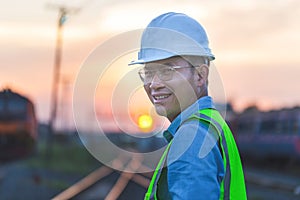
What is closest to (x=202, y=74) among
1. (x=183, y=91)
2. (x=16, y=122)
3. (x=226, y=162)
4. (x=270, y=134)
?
(x=183, y=91)

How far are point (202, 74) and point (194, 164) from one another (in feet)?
1.57

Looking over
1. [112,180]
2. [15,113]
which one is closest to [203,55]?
[112,180]

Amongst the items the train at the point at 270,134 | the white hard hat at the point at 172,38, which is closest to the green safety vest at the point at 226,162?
the white hard hat at the point at 172,38

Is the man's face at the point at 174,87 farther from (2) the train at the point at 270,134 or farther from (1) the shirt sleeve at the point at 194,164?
(2) the train at the point at 270,134

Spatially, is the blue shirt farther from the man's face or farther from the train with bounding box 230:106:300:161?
the train with bounding box 230:106:300:161

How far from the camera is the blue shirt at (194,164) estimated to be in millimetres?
2250

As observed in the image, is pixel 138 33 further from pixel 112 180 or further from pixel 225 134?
pixel 112 180

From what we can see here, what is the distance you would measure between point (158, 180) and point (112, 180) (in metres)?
23.5

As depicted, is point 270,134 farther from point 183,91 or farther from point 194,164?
point 194,164

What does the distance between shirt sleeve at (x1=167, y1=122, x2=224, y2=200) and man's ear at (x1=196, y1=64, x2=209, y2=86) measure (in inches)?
10.6

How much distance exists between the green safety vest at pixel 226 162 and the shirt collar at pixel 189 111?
0.02 metres

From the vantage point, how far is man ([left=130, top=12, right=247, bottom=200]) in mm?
2465

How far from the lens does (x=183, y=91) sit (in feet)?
8.51

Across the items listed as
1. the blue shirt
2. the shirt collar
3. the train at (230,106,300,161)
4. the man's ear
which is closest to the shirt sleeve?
the blue shirt
